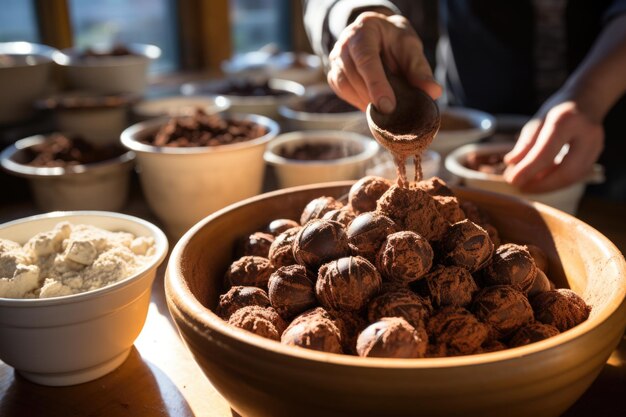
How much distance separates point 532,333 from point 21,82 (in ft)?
5.38

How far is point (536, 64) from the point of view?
6.20 ft

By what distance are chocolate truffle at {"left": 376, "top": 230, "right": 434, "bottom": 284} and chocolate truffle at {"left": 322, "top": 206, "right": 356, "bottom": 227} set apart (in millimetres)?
111

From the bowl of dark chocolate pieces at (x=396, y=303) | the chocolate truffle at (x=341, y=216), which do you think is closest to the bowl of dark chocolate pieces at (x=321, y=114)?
the bowl of dark chocolate pieces at (x=396, y=303)

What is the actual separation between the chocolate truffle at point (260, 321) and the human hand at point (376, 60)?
1.36 feet

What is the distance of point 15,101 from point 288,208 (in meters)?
1.19

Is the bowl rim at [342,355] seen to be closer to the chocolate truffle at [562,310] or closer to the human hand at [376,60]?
the chocolate truffle at [562,310]

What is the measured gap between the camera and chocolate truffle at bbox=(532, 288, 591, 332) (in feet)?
2.45

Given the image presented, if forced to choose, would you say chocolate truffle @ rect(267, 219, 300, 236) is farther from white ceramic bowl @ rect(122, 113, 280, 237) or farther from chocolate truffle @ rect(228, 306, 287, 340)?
white ceramic bowl @ rect(122, 113, 280, 237)

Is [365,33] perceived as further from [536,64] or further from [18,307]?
[536,64]

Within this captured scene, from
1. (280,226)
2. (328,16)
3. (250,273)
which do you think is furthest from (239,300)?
(328,16)

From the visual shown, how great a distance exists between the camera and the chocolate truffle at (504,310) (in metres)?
0.74

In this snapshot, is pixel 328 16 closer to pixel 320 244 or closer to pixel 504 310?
pixel 320 244

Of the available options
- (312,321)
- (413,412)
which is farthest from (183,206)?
(413,412)

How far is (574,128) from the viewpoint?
4.16ft
